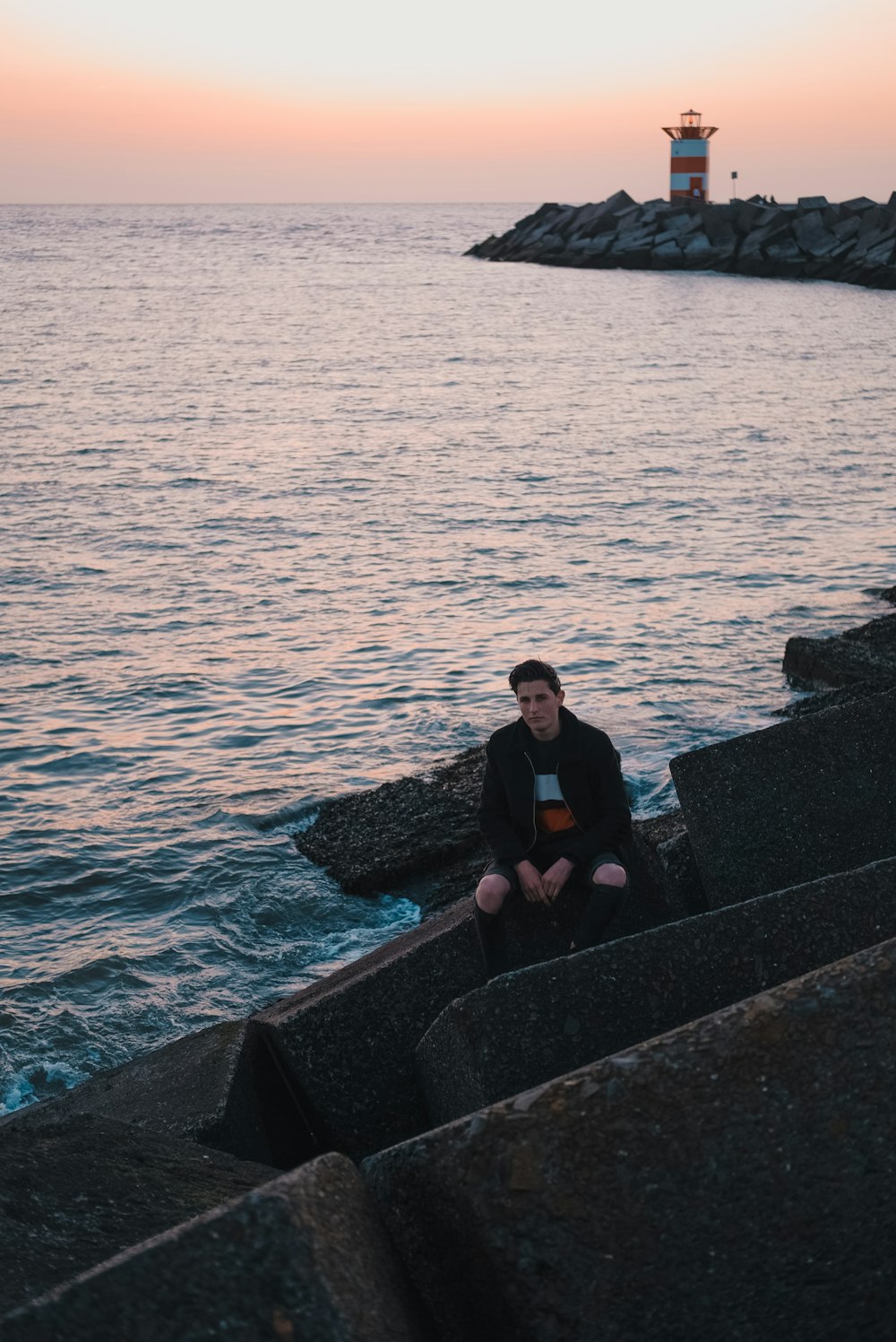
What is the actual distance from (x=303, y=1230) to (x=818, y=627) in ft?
38.0

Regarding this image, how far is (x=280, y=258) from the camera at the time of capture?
90.7 metres

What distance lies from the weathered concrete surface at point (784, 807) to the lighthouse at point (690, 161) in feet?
235

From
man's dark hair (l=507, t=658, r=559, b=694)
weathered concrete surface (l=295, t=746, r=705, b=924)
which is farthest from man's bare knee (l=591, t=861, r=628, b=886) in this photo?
weathered concrete surface (l=295, t=746, r=705, b=924)

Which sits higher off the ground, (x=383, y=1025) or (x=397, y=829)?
(x=383, y=1025)

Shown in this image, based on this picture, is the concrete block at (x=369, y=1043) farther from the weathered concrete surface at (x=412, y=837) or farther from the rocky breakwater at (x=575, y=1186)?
the weathered concrete surface at (x=412, y=837)

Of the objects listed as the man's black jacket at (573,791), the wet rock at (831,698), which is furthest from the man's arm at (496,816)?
the wet rock at (831,698)

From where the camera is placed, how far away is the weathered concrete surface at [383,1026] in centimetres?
431

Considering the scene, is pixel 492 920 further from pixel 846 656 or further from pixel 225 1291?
pixel 846 656

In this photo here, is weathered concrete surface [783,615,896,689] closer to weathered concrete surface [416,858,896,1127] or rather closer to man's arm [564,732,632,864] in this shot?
man's arm [564,732,632,864]

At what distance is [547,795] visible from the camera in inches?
184

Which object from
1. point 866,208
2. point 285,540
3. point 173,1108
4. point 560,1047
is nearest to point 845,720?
point 560,1047

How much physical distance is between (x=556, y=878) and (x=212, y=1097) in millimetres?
1432

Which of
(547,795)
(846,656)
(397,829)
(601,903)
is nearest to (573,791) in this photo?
(547,795)

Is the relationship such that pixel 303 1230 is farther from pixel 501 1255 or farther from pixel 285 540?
pixel 285 540
